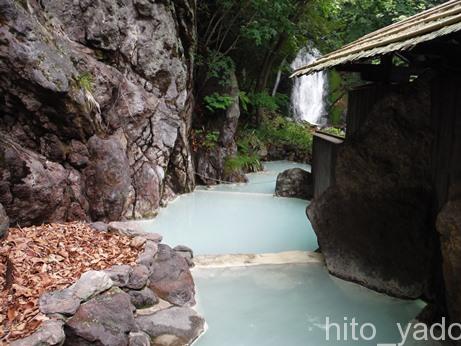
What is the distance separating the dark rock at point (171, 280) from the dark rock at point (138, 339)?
0.75 metres

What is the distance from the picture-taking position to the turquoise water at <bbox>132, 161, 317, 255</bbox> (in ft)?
22.8

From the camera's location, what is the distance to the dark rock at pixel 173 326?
3.78 m

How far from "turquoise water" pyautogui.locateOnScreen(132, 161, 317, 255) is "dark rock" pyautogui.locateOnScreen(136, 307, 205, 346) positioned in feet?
7.75

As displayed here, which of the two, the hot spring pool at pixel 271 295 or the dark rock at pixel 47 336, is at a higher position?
the dark rock at pixel 47 336

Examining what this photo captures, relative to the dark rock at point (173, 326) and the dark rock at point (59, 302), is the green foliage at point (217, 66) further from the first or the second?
the dark rock at point (59, 302)

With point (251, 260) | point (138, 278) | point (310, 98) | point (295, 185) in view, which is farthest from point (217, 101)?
point (310, 98)

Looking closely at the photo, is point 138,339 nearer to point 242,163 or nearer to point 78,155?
point 78,155

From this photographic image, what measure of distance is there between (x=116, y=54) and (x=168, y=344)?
6589mm

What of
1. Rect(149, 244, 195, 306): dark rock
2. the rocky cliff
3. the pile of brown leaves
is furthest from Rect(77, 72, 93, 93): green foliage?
Rect(149, 244, 195, 306): dark rock

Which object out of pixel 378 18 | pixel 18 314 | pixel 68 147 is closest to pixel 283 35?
pixel 378 18

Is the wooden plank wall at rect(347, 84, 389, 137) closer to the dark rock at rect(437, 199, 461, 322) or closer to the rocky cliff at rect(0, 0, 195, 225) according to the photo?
the dark rock at rect(437, 199, 461, 322)

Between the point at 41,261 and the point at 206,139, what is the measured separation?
881 cm

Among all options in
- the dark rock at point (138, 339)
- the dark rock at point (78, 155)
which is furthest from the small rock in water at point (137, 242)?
the dark rock at point (78, 155)

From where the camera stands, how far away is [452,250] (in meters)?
3.56
